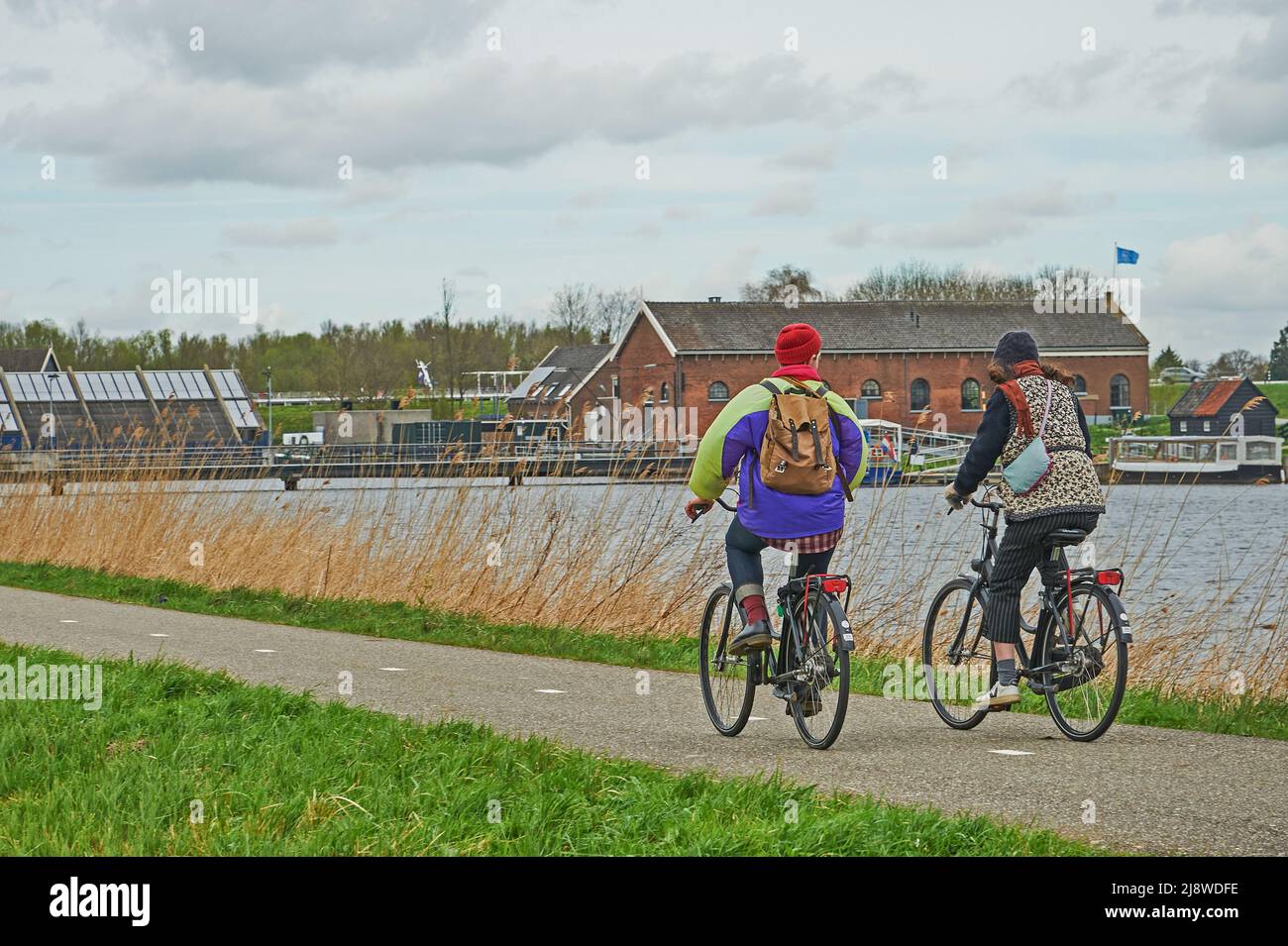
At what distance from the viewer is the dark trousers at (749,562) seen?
656 centimetres

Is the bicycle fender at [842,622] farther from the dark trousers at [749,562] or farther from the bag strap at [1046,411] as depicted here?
the bag strap at [1046,411]

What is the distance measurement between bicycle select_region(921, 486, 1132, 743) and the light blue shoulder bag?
235 millimetres

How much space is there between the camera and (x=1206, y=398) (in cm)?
7794

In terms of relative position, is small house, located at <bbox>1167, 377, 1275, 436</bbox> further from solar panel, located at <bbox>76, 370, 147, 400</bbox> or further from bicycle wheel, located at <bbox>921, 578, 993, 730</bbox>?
bicycle wheel, located at <bbox>921, 578, 993, 730</bbox>

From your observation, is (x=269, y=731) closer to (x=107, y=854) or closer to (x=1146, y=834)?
(x=107, y=854)

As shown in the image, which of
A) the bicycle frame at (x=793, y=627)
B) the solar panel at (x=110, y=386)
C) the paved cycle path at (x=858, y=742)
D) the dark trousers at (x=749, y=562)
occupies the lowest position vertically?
the paved cycle path at (x=858, y=742)

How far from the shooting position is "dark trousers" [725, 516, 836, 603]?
656cm

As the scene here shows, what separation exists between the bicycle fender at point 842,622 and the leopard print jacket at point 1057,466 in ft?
3.13

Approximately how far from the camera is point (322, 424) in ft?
291

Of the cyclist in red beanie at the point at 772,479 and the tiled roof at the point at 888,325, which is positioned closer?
the cyclist in red beanie at the point at 772,479

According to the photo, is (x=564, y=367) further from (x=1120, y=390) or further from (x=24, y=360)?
(x=24, y=360)

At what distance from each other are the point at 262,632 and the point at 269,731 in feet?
16.4

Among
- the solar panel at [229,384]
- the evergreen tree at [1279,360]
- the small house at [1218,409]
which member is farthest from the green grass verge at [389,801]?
the evergreen tree at [1279,360]
